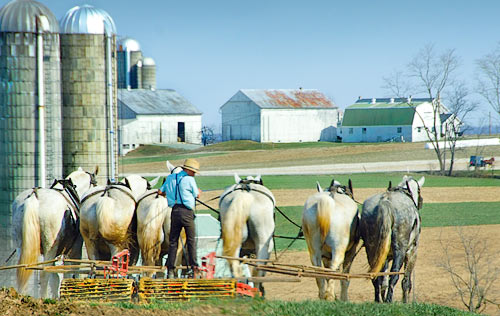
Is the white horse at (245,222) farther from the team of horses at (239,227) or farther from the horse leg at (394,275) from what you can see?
the horse leg at (394,275)

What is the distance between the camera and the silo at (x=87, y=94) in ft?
62.0

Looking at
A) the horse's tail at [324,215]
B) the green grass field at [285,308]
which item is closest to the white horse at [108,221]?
the green grass field at [285,308]

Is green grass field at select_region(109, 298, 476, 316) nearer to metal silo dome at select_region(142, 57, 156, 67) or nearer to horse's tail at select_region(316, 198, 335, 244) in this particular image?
horse's tail at select_region(316, 198, 335, 244)

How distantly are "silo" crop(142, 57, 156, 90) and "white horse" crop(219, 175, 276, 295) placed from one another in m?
73.0

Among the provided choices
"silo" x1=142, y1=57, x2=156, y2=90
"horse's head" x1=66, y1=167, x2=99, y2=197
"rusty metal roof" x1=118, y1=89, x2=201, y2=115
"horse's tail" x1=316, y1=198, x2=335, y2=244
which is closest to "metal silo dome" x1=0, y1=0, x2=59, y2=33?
"horse's head" x1=66, y1=167, x2=99, y2=197

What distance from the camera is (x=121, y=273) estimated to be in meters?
11.3

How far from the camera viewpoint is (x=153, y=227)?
1255cm

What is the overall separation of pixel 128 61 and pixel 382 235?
74.1 meters

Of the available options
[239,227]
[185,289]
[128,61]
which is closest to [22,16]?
[239,227]

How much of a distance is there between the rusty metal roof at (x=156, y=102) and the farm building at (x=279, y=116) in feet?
18.8

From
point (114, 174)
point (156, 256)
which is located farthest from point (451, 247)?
point (156, 256)

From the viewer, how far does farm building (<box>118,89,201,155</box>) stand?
7350cm

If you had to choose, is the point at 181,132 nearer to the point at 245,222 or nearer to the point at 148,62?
the point at 148,62

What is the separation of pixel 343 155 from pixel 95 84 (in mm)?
45051
